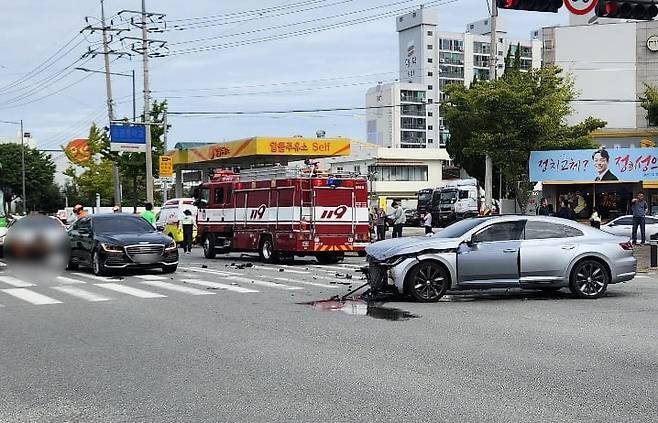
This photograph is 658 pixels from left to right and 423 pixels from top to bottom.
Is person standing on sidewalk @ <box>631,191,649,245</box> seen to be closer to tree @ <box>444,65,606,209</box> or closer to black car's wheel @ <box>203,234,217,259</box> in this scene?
tree @ <box>444,65,606,209</box>

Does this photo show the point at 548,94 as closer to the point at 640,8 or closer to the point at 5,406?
the point at 640,8

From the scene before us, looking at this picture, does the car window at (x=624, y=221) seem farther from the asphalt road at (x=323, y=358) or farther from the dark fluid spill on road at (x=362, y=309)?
the dark fluid spill on road at (x=362, y=309)

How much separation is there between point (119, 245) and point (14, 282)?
2.43m

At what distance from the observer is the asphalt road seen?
267 inches

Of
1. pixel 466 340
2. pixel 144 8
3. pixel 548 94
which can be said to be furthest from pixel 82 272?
pixel 144 8

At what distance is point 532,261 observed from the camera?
1402 cm

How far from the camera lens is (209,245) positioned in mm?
26406

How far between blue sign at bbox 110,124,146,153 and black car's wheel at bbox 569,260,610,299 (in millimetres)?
32470

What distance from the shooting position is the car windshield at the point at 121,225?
20484 mm

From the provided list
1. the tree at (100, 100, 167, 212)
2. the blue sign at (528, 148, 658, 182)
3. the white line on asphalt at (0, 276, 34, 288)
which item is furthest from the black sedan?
the tree at (100, 100, 167, 212)

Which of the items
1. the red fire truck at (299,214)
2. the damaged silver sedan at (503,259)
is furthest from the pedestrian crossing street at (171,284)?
the damaged silver sedan at (503,259)

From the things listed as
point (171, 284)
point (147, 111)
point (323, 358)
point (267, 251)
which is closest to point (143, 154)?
point (147, 111)

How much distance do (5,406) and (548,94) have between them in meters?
29.0

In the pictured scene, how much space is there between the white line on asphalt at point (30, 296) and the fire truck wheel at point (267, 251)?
7.94m
